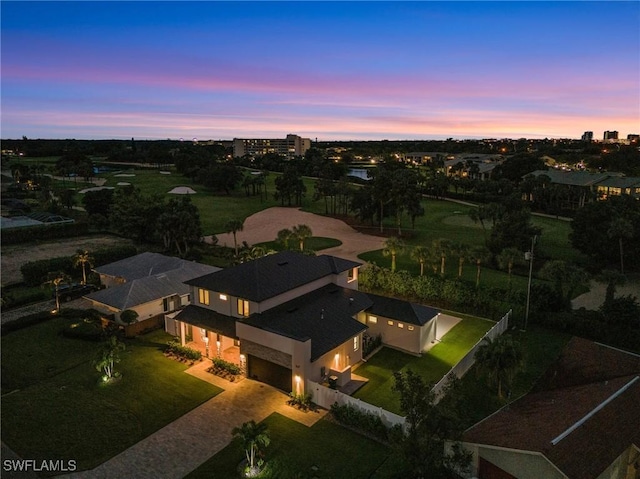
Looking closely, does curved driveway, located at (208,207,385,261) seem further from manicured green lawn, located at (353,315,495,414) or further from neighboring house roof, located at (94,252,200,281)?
manicured green lawn, located at (353,315,495,414)

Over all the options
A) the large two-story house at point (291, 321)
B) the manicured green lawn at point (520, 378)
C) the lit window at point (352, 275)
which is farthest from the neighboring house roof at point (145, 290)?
the manicured green lawn at point (520, 378)

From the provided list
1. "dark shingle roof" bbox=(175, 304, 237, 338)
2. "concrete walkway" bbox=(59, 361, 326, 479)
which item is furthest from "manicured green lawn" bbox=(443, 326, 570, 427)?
"dark shingle roof" bbox=(175, 304, 237, 338)

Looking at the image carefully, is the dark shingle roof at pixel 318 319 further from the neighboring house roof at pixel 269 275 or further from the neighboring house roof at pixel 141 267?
the neighboring house roof at pixel 141 267

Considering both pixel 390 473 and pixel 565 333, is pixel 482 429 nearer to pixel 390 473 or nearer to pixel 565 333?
pixel 390 473

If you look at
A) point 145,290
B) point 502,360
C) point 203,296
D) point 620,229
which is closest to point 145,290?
point 145,290

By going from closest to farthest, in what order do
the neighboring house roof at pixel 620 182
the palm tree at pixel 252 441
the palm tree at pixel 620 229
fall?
1. the palm tree at pixel 252 441
2. the palm tree at pixel 620 229
3. the neighboring house roof at pixel 620 182
